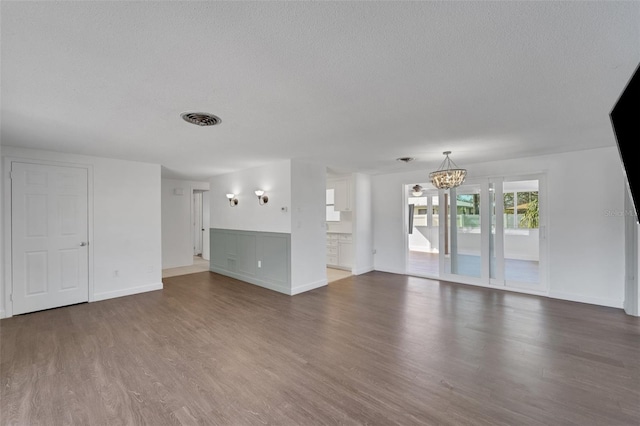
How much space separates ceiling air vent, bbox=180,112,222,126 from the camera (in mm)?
2697

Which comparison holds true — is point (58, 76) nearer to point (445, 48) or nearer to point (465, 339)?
point (445, 48)

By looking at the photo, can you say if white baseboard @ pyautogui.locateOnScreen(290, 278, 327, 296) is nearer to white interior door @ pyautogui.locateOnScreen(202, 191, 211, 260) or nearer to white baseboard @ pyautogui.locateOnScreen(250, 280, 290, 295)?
white baseboard @ pyautogui.locateOnScreen(250, 280, 290, 295)

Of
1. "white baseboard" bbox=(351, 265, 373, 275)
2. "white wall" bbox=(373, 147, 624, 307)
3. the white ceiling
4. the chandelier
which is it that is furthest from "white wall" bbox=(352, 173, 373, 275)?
the white ceiling

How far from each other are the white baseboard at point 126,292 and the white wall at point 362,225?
4.11m

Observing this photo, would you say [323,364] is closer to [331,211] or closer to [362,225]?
[362,225]

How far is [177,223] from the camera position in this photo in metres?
7.64

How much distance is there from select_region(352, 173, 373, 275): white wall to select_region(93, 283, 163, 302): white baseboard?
4106 millimetres

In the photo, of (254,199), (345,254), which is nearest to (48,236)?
(254,199)

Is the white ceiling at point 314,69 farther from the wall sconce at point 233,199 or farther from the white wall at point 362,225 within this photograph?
the white wall at point 362,225

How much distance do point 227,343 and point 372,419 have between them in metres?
1.79

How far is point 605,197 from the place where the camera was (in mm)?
4250

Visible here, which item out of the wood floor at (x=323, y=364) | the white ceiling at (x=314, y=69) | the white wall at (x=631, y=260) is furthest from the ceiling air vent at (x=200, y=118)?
the white wall at (x=631, y=260)

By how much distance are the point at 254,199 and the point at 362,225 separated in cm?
262

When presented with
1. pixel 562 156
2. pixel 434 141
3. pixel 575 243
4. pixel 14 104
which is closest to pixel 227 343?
pixel 14 104
